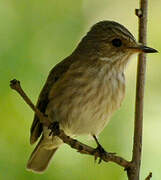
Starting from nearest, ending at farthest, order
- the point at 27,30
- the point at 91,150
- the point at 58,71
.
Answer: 1. the point at 91,150
2. the point at 27,30
3. the point at 58,71

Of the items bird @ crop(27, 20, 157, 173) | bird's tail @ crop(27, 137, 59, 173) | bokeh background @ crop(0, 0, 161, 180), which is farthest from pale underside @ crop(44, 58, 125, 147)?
bird's tail @ crop(27, 137, 59, 173)

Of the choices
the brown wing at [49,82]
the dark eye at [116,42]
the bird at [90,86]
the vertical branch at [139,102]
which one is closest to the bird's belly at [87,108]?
the bird at [90,86]

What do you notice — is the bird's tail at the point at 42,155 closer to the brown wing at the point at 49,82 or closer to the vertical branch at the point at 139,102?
the brown wing at the point at 49,82

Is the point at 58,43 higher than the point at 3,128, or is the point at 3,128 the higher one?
the point at 58,43

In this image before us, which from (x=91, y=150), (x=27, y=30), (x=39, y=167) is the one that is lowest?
(x=39, y=167)

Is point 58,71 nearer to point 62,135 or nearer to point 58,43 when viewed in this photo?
point 58,43

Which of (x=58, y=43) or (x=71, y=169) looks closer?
(x=71, y=169)

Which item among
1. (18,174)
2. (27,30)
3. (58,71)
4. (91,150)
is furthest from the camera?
(58,71)

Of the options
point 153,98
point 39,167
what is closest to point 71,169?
point 39,167
